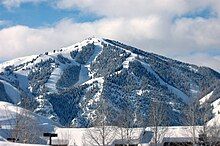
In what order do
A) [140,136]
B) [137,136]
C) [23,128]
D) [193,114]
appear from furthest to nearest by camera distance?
[137,136]
[140,136]
[23,128]
[193,114]

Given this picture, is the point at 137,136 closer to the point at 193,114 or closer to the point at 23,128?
the point at 193,114

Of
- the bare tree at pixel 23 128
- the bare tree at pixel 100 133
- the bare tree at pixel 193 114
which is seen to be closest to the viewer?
the bare tree at pixel 23 128

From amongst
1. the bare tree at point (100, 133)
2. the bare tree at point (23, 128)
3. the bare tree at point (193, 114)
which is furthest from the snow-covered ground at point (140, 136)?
the bare tree at point (193, 114)

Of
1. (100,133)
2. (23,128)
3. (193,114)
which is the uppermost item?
(193,114)

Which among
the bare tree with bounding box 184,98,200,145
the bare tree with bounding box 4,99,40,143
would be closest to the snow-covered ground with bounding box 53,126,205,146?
the bare tree with bounding box 4,99,40,143

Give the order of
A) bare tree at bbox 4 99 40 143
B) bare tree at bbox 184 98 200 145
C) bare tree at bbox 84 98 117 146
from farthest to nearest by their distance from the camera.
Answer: bare tree at bbox 84 98 117 146 → bare tree at bbox 184 98 200 145 → bare tree at bbox 4 99 40 143

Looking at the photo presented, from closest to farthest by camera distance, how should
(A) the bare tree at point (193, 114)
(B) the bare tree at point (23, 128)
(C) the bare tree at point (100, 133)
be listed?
(B) the bare tree at point (23, 128) < (A) the bare tree at point (193, 114) < (C) the bare tree at point (100, 133)

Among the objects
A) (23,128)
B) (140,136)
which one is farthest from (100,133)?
(23,128)

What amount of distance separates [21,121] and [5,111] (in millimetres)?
30592

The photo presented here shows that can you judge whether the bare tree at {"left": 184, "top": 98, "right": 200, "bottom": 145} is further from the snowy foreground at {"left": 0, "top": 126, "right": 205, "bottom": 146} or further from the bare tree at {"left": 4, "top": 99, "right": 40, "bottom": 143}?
the bare tree at {"left": 4, "top": 99, "right": 40, "bottom": 143}

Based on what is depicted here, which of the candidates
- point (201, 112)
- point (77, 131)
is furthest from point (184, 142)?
point (77, 131)

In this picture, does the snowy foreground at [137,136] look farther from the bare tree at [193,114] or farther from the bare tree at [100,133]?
the bare tree at [193,114]

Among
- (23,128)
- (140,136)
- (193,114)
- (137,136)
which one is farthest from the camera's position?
(137,136)

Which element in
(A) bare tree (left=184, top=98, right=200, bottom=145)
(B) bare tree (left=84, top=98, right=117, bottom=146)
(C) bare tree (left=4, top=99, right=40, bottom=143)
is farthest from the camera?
(B) bare tree (left=84, top=98, right=117, bottom=146)
